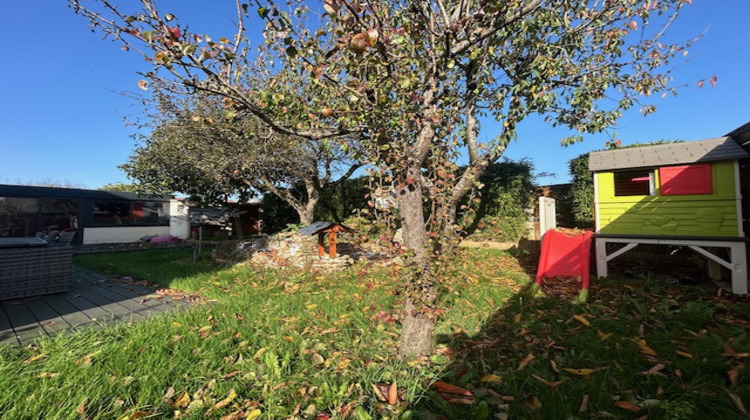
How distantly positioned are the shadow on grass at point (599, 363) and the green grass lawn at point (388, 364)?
1 centimetres

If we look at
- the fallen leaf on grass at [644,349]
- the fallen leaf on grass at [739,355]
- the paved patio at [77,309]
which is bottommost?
the fallen leaf on grass at [644,349]

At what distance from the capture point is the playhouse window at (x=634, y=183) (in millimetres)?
5438

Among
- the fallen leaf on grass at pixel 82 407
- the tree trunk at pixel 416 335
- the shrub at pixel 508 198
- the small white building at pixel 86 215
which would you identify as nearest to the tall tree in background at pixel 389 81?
the tree trunk at pixel 416 335

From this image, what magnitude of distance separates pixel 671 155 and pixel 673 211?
1.00 metres

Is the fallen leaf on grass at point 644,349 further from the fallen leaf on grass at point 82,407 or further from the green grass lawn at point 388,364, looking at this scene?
the fallen leaf on grass at point 82,407

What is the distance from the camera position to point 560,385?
227 centimetres

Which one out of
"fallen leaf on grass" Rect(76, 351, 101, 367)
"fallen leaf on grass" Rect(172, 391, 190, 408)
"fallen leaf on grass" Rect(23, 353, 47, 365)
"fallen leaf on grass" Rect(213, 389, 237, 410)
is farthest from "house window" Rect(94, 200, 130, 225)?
"fallen leaf on grass" Rect(213, 389, 237, 410)

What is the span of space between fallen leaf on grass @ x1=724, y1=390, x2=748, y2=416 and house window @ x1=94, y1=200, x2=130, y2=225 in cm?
1944

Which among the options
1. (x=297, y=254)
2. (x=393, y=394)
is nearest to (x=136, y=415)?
(x=393, y=394)

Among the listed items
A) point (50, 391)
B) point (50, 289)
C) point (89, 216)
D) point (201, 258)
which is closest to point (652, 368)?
point (50, 391)

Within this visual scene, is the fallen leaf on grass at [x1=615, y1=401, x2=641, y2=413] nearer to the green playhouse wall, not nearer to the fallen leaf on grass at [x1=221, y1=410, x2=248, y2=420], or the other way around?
the fallen leaf on grass at [x1=221, y1=410, x2=248, y2=420]

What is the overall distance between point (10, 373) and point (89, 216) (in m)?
15.5

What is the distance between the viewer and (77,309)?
13.0ft

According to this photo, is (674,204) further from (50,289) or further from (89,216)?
(89,216)
